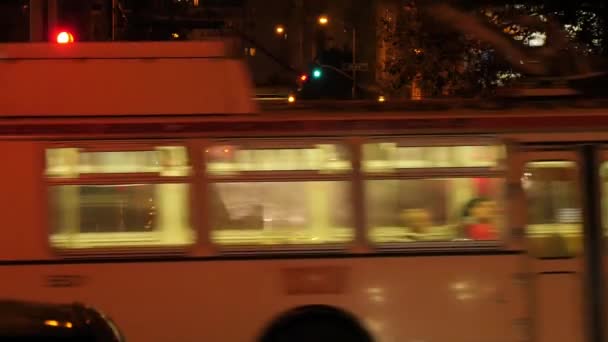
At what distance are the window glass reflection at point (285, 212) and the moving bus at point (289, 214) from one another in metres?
0.01

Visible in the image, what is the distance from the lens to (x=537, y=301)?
7773mm

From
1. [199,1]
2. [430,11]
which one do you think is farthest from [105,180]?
[199,1]

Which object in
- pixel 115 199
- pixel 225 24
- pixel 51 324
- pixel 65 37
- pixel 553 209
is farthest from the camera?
pixel 225 24

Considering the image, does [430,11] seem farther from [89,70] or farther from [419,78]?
[419,78]

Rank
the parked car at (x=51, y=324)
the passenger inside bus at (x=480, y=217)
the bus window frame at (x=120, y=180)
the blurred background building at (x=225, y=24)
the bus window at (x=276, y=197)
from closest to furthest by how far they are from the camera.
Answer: the parked car at (x=51, y=324) → the bus window frame at (x=120, y=180) → the bus window at (x=276, y=197) → the passenger inside bus at (x=480, y=217) → the blurred background building at (x=225, y=24)

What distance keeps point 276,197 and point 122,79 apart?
1.61 metres

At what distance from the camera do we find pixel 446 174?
25.4 feet

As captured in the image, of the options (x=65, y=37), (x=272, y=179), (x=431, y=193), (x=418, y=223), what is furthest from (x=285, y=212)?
(x=65, y=37)

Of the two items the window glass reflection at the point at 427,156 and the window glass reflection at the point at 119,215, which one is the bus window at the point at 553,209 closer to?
the window glass reflection at the point at 427,156

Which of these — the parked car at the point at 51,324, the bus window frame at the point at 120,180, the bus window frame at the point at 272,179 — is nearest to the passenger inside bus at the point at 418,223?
the bus window frame at the point at 272,179

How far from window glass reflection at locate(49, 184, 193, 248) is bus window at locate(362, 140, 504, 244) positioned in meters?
1.52

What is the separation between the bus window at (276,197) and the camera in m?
7.62

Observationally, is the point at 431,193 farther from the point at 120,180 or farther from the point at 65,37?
Answer: the point at 65,37

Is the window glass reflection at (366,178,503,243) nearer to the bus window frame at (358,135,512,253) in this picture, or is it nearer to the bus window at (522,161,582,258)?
the bus window frame at (358,135,512,253)
